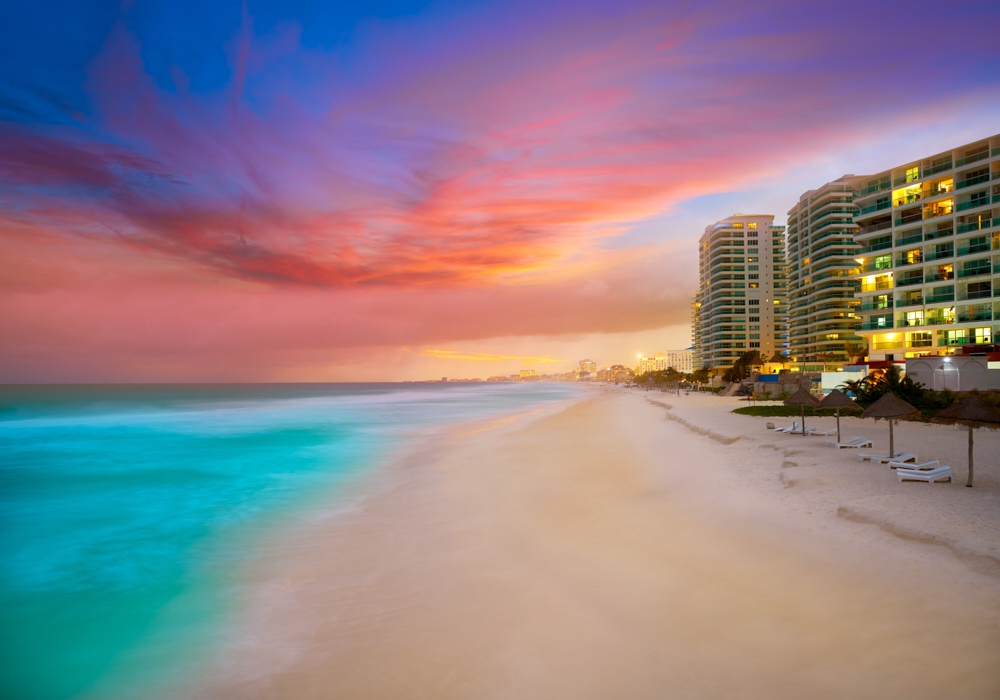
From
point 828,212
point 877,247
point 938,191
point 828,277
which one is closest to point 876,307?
point 877,247

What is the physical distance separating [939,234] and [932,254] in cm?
218

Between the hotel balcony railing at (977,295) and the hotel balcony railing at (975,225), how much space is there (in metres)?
6.43

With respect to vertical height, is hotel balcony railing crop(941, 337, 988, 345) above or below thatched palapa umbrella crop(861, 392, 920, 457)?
above

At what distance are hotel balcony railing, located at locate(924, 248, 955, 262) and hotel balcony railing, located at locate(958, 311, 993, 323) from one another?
662 cm

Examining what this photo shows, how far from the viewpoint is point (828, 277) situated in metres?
86.2

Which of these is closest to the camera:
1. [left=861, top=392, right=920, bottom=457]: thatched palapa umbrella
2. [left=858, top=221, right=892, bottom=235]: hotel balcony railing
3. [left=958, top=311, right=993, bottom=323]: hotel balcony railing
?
[left=861, top=392, right=920, bottom=457]: thatched palapa umbrella

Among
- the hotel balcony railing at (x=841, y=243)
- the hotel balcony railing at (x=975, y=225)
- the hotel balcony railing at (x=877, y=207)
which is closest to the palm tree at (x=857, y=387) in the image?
the hotel balcony railing at (x=975, y=225)

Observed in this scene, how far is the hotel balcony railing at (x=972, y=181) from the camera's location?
48.6 meters

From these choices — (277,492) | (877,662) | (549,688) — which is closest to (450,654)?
(549,688)

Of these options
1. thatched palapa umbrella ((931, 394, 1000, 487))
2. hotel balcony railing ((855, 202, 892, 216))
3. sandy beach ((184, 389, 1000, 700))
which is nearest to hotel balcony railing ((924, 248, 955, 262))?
hotel balcony railing ((855, 202, 892, 216))

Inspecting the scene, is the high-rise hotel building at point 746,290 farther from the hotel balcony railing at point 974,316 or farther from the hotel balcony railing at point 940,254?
the hotel balcony railing at point 974,316

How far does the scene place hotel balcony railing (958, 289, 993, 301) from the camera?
4727 centimetres

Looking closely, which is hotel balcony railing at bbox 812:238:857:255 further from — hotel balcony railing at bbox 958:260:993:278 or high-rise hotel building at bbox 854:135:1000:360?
hotel balcony railing at bbox 958:260:993:278

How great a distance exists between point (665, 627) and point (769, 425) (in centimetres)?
1966
